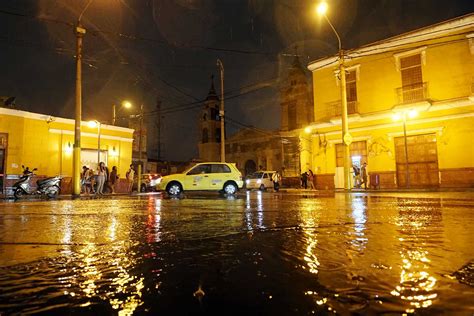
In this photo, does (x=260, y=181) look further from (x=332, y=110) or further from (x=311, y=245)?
(x=311, y=245)

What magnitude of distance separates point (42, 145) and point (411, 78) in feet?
75.9

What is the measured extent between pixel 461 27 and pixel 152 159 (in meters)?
45.3

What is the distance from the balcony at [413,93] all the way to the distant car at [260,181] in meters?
12.2

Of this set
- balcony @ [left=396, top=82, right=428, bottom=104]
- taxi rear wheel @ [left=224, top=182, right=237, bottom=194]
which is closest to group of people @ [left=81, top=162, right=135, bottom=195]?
taxi rear wheel @ [left=224, top=182, right=237, bottom=194]

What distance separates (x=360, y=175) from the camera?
21031 mm

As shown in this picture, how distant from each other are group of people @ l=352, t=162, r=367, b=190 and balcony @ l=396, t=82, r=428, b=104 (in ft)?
15.3

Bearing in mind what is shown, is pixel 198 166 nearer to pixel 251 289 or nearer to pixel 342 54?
pixel 342 54

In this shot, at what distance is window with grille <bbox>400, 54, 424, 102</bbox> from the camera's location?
20.0m

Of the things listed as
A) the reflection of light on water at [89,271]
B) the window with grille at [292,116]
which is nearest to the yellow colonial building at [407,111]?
the reflection of light on water at [89,271]

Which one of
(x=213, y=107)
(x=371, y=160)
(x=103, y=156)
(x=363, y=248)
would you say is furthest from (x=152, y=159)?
(x=363, y=248)

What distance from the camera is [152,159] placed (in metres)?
54.2

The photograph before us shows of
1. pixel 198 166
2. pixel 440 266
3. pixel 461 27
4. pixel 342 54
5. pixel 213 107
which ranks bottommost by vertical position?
pixel 440 266

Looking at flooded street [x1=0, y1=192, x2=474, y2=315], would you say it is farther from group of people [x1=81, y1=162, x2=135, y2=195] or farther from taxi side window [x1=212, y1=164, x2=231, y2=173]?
group of people [x1=81, y1=162, x2=135, y2=195]

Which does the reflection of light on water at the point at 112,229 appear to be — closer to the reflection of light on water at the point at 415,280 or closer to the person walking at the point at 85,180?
the reflection of light on water at the point at 415,280
